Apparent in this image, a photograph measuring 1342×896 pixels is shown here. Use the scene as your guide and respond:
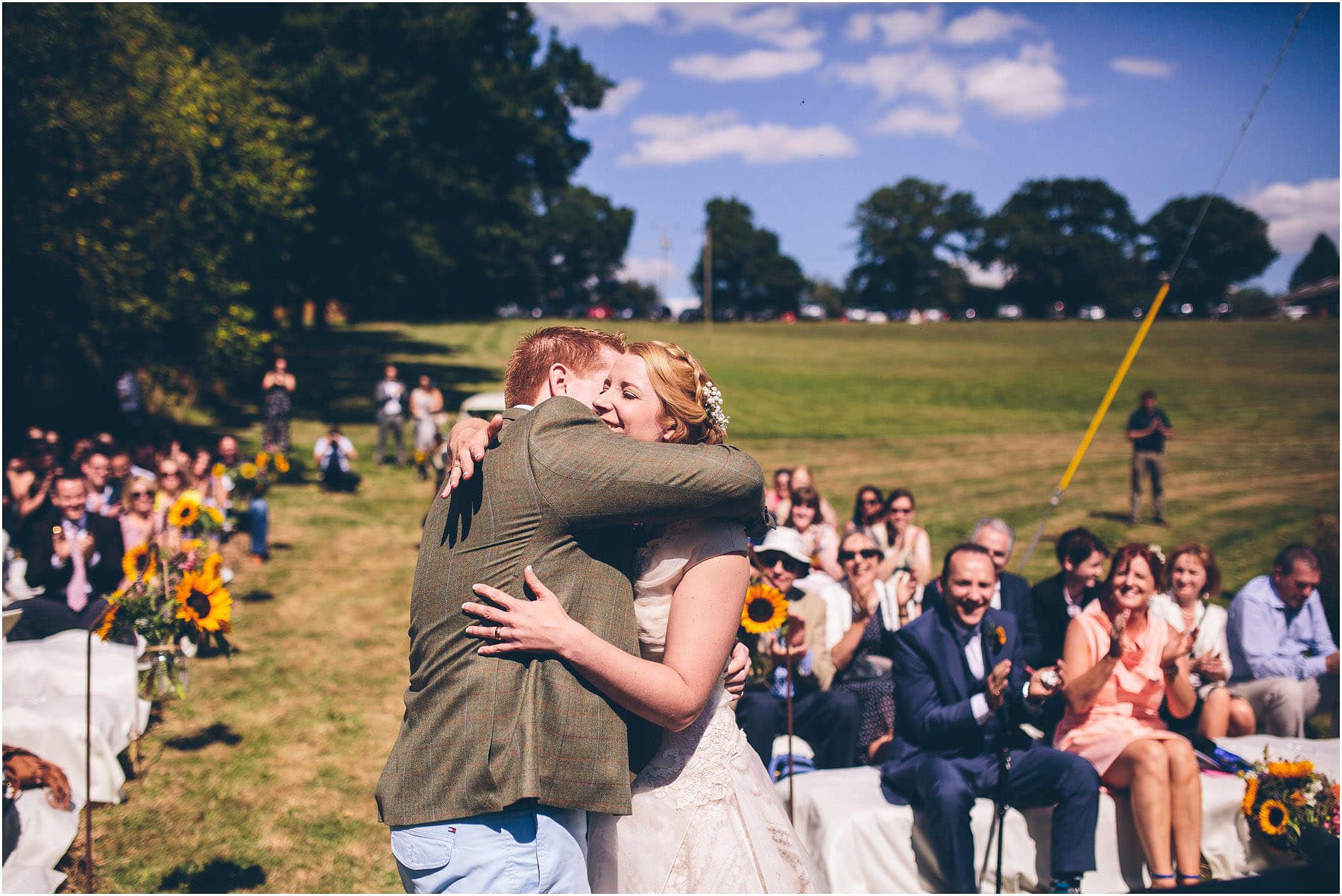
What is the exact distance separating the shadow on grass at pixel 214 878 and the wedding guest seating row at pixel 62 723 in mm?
514

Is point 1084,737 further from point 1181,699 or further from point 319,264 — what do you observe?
point 319,264

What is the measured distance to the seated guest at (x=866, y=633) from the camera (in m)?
5.32

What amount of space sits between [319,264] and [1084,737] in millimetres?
28828

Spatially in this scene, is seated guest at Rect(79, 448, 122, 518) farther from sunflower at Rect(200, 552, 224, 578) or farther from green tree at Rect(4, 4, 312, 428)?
green tree at Rect(4, 4, 312, 428)

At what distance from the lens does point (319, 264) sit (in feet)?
95.6

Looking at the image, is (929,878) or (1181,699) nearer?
(929,878)

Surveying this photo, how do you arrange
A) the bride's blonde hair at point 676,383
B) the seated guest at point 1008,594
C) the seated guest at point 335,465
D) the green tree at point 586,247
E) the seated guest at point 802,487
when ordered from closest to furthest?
the bride's blonde hair at point 676,383, the seated guest at point 1008,594, the seated guest at point 802,487, the seated guest at point 335,465, the green tree at point 586,247

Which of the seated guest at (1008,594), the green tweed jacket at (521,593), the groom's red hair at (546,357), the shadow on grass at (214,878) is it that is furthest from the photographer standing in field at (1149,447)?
the green tweed jacket at (521,593)

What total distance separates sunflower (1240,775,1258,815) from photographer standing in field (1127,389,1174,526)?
1074 cm

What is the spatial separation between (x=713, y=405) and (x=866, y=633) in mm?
3546

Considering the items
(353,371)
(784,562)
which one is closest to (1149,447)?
(784,562)

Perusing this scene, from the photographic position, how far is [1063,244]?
8575cm

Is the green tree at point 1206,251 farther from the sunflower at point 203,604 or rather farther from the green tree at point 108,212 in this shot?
the sunflower at point 203,604

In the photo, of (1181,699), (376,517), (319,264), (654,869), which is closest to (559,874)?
(654,869)
